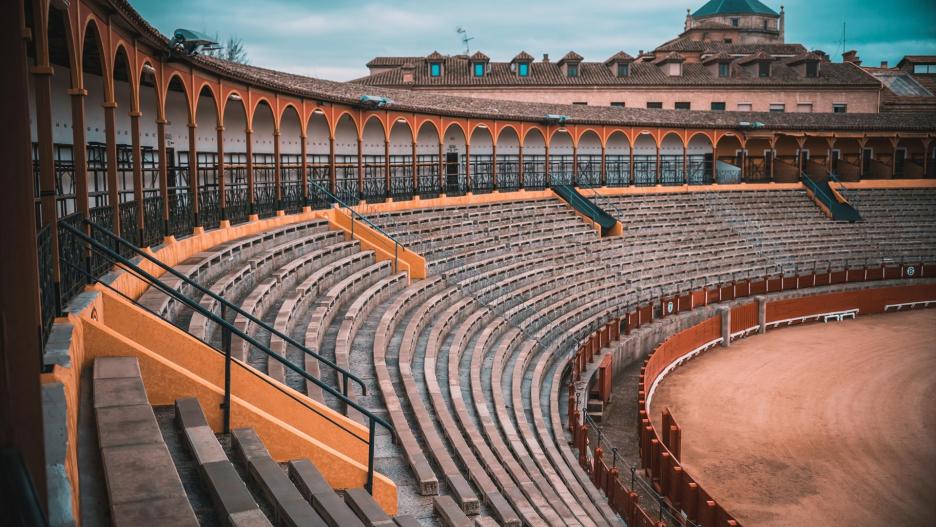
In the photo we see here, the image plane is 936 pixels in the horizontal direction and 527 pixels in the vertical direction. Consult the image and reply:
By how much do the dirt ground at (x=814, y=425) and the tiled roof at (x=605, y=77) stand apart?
24983mm

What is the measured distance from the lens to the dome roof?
219 feet

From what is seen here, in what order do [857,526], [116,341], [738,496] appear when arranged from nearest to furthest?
[116,341]
[857,526]
[738,496]

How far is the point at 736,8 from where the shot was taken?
220 ft

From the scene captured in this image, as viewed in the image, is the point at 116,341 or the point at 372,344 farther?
the point at 372,344

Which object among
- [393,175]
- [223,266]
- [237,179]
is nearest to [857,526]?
[223,266]

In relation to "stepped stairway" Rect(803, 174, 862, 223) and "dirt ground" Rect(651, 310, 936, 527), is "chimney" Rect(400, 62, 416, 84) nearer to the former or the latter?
"stepped stairway" Rect(803, 174, 862, 223)

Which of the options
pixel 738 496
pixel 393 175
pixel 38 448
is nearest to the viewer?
pixel 38 448

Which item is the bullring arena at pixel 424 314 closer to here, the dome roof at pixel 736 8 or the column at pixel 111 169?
the column at pixel 111 169

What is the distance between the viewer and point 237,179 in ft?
65.3

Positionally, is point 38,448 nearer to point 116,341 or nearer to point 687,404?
point 116,341

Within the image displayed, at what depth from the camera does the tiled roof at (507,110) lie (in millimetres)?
16125

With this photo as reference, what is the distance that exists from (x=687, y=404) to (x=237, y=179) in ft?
38.3

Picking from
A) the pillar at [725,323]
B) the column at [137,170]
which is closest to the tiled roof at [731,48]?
the pillar at [725,323]

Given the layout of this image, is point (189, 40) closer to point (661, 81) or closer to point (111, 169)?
point (111, 169)
